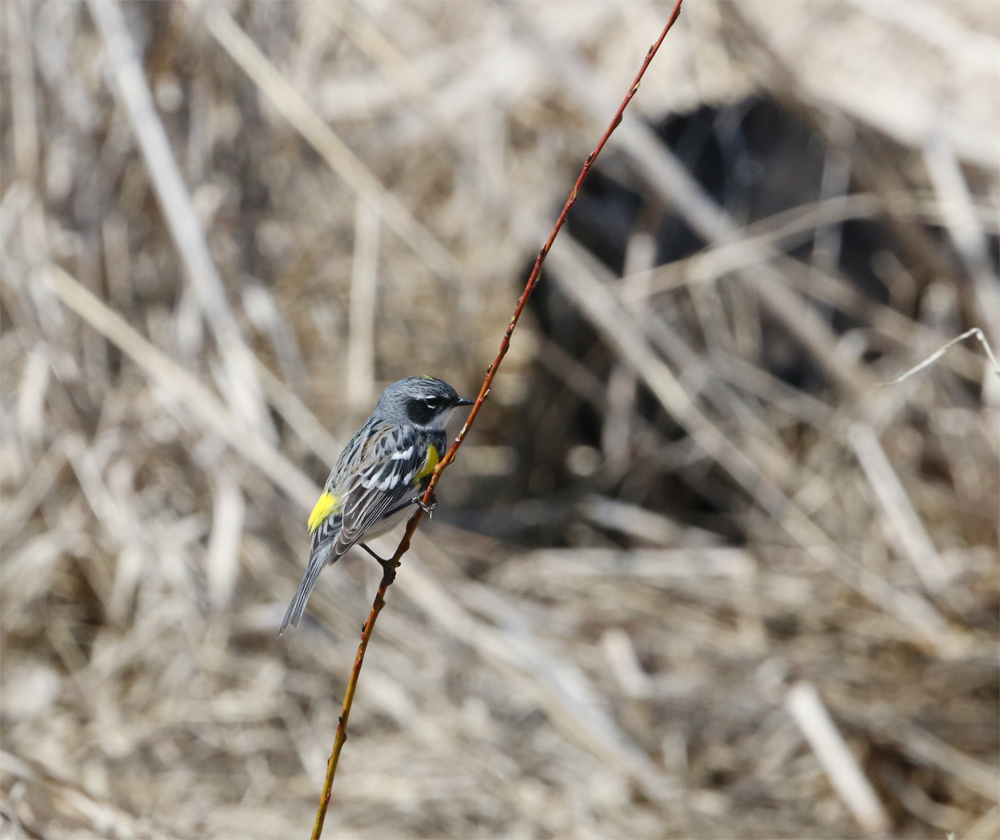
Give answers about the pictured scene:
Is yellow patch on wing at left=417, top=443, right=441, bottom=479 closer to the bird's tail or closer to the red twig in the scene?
the bird's tail

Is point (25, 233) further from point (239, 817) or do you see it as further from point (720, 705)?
point (720, 705)

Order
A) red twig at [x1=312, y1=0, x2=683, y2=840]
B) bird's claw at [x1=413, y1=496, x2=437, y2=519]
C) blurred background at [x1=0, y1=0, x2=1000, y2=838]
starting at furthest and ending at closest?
blurred background at [x1=0, y1=0, x2=1000, y2=838], bird's claw at [x1=413, y1=496, x2=437, y2=519], red twig at [x1=312, y1=0, x2=683, y2=840]

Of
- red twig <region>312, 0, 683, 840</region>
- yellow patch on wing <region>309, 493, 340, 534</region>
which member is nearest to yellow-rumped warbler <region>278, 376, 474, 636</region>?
yellow patch on wing <region>309, 493, 340, 534</region>

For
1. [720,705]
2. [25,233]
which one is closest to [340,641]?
[720,705]

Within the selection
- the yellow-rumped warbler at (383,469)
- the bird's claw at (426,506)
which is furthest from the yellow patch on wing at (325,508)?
the bird's claw at (426,506)

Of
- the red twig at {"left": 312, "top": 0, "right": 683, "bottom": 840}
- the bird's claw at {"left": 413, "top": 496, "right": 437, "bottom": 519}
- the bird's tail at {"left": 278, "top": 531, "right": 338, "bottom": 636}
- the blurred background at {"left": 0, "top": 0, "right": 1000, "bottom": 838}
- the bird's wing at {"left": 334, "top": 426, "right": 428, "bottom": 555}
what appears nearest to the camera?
the red twig at {"left": 312, "top": 0, "right": 683, "bottom": 840}

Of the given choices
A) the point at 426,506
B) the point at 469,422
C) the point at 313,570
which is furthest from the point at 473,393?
the point at 469,422
